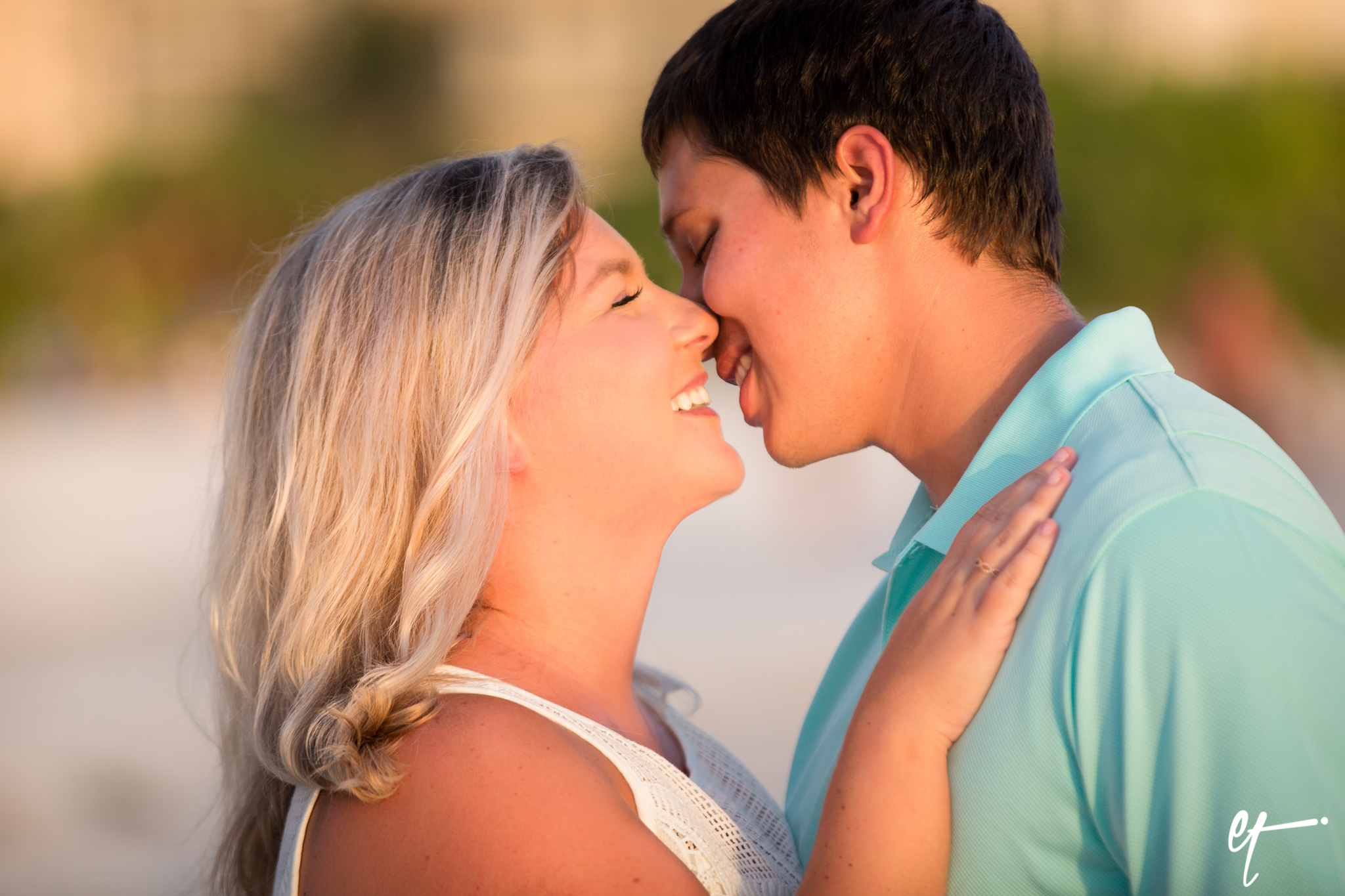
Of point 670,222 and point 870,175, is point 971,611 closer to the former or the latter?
point 870,175

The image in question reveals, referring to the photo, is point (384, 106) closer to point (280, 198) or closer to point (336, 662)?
point (280, 198)

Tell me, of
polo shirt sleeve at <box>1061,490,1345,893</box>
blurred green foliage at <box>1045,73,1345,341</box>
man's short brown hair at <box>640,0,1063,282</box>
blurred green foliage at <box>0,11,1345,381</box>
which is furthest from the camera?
blurred green foliage at <box>1045,73,1345,341</box>

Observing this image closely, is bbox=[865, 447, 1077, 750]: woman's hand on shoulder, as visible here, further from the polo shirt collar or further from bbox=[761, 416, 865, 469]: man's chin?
bbox=[761, 416, 865, 469]: man's chin

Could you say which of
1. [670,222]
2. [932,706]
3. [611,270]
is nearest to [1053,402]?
[932,706]

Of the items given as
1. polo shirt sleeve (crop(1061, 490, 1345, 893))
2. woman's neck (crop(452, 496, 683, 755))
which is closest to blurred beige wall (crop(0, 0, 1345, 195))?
woman's neck (crop(452, 496, 683, 755))

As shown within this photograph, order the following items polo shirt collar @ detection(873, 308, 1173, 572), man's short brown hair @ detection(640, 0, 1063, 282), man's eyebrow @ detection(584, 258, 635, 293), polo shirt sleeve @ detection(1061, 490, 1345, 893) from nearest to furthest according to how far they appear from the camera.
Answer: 1. polo shirt sleeve @ detection(1061, 490, 1345, 893)
2. polo shirt collar @ detection(873, 308, 1173, 572)
3. man's short brown hair @ detection(640, 0, 1063, 282)
4. man's eyebrow @ detection(584, 258, 635, 293)

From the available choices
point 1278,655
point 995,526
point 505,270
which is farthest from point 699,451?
point 1278,655

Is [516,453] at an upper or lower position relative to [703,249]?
lower

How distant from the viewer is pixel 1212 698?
155 cm

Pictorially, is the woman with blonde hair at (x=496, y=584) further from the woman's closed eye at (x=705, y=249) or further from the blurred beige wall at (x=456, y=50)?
the blurred beige wall at (x=456, y=50)

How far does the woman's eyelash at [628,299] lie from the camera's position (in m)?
2.73

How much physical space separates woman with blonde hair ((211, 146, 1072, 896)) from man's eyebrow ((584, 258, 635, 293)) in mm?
15

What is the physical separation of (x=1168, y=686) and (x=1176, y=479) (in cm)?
33

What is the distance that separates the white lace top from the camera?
2164 mm
